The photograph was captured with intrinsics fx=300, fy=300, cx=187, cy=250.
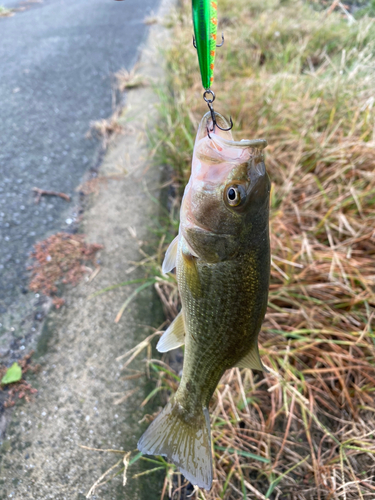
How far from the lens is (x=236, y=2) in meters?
5.32

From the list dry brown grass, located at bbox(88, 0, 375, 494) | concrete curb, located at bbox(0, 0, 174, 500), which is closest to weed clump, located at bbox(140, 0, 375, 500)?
dry brown grass, located at bbox(88, 0, 375, 494)

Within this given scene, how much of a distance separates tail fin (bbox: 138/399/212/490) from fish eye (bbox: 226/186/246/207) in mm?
820

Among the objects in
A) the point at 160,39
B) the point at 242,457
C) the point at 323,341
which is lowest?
the point at 242,457

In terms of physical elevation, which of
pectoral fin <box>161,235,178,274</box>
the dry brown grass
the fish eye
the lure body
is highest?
the lure body

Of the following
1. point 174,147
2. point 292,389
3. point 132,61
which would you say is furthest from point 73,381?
point 132,61

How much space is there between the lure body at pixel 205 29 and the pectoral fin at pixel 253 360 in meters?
0.95

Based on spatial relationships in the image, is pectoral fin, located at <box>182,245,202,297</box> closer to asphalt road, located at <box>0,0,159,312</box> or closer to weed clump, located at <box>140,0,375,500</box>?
weed clump, located at <box>140,0,375,500</box>

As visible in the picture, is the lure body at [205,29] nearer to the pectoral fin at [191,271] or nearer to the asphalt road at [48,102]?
the pectoral fin at [191,271]

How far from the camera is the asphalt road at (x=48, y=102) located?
2.16 meters

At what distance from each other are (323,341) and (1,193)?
8.20 ft

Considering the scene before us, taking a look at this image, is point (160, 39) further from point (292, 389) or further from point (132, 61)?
point (292, 389)

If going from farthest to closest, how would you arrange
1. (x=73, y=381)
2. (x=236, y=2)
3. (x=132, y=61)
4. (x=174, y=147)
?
(x=236, y=2) < (x=132, y=61) < (x=174, y=147) < (x=73, y=381)

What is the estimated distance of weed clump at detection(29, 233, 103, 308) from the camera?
179 cm

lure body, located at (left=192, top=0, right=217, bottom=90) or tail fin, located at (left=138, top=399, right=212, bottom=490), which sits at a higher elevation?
lure body, located at (left=192, top=0, right=217, bottom=90)
